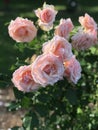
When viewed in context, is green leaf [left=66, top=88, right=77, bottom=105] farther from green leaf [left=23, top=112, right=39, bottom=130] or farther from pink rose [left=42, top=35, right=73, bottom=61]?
pink rose [left=42, top=35, right=73, bottom=61]

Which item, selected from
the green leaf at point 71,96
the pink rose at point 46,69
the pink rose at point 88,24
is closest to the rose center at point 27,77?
the pink rose at point 46,69

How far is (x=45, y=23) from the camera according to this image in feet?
10.1

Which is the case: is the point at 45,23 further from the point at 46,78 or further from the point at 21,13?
the point at 21,13

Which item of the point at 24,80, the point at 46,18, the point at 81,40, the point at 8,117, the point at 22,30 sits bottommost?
the point at 24,80

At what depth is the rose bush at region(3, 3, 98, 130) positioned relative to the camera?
256 centimetres

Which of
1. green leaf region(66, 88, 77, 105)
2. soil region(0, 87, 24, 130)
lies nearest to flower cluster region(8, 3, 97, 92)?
green leaf region(66, 88, 77, 105)

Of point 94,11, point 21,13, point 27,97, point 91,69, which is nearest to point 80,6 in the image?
point 94,11

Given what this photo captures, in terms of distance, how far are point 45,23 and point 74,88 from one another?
47cm

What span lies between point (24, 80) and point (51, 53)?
0.79 feet

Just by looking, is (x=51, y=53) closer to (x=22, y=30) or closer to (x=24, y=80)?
(x=24, y=80)

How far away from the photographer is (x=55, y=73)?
2.52 meters

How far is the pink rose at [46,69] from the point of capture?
8.14ft

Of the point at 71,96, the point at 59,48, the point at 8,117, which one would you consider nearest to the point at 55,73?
the point at 59,48

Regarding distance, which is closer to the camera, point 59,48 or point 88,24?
point 59,48
